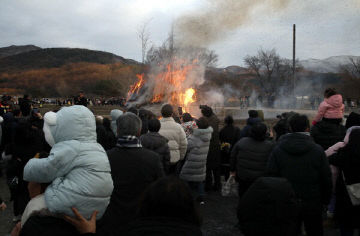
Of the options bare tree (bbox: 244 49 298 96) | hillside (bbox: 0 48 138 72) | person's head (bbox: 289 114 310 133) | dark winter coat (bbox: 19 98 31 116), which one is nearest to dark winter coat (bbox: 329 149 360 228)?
person's head (bbox: 289 114 310 133)

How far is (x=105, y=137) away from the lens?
6008 millimetres

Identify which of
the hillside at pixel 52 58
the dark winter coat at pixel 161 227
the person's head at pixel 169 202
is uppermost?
the hillside at pixel 52 58

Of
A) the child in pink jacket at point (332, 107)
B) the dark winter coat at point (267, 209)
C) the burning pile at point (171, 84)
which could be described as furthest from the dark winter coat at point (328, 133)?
the burning pile at point (171, 84)

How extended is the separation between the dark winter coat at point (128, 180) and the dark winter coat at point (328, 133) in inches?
140

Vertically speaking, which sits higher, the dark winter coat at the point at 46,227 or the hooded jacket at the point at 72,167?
the hooded jacket at the point at 72,167

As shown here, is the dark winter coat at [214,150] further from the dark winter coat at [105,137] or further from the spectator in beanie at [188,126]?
the dark winter coat at [105,137]

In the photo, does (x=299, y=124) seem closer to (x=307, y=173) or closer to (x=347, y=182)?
(x=307, y=173)

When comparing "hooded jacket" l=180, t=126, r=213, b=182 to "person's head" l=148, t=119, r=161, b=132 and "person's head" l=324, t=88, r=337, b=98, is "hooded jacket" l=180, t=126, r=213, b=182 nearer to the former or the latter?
"person's head" l=148, t=119, r=161, b=132

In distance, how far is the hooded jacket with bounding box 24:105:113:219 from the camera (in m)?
2.10

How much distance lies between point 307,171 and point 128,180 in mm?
1981

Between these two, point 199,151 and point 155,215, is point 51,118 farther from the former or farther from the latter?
point 199,151

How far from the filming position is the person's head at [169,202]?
55.5 inches

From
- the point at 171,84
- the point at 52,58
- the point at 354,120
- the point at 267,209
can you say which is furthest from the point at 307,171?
the point at 52,58

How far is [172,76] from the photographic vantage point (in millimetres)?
17547
